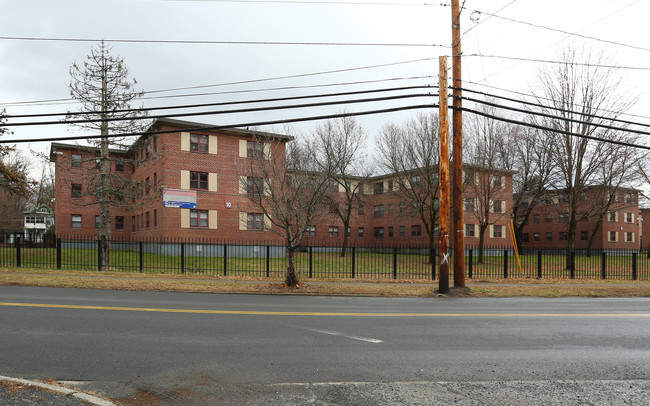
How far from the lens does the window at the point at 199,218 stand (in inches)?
1407

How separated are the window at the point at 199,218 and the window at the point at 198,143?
5.02 metres

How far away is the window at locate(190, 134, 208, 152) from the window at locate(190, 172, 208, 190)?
1.96 metres

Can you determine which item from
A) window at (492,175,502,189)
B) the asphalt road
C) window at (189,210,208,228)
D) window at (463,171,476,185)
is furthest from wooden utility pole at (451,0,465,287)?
window at (189,210,208,228)

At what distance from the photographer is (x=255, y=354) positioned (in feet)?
20.5

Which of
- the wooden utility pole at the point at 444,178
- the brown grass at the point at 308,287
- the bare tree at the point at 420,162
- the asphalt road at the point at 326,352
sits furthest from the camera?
the bare tree at the point at 420,162

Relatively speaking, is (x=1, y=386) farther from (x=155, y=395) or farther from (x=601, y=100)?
(x=601, y=100)

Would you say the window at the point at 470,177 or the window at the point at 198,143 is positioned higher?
the window at the point at 198,143

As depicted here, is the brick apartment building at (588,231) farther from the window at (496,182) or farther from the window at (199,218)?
the window at (199,218)

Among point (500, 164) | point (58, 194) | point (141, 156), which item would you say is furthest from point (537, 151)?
point (58, 194)

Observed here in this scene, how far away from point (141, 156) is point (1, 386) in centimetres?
3646

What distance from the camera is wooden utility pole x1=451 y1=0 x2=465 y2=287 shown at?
47.8 feet

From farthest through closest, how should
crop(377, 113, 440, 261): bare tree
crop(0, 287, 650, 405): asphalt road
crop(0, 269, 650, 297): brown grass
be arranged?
crop(377, 113, 440, 261): bare tree
crop(0, 269, 650, 297): brown grass
crop(0, 287, 650, 405): asphalt road

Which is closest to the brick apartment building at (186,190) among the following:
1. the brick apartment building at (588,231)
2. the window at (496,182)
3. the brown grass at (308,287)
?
the window at (496,182)

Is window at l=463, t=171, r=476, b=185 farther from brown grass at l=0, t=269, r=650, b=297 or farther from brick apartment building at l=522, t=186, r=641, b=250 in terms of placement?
brick apartment building at l=522, t=186, r=641, b=250
